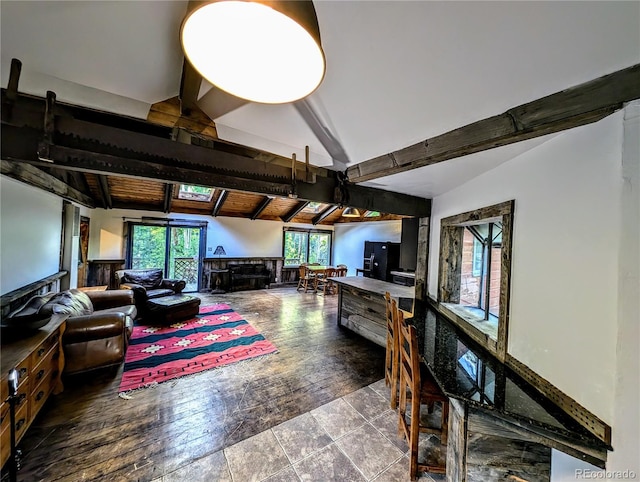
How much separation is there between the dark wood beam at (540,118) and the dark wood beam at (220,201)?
16.2ft

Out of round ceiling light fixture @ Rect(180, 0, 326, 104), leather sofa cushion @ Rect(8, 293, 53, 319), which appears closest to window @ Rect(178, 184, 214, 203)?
leather sofa cushion @ Rect(8, 293, 53, 319)

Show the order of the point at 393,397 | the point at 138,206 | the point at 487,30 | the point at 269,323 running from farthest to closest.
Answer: the point at 138,206
the point at 269,323
the point at 393,397
the point at 487,30

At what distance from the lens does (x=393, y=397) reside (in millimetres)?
2221

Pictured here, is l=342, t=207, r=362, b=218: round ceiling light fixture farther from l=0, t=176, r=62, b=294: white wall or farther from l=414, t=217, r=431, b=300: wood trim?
l=0, t=176, r=62, b=294: white wall

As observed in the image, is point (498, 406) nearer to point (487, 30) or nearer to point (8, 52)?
point (487, 30)

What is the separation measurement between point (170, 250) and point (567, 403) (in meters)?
7.47

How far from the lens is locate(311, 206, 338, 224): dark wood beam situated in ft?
25.7

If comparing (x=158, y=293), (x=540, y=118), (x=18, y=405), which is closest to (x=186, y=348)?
(x=18, y=405)

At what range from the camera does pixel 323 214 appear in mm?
8188

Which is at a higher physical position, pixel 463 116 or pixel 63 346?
pixel 463 116

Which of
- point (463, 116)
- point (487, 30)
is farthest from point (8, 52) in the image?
point (463, 116)

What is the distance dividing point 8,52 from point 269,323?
4.18 meters

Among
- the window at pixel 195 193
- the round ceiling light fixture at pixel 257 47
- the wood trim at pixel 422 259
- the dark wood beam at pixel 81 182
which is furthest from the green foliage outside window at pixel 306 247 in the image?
the round ceiling light fixture at pixel 257 47

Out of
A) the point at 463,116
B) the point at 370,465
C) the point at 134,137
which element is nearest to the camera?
the point at 463,116
